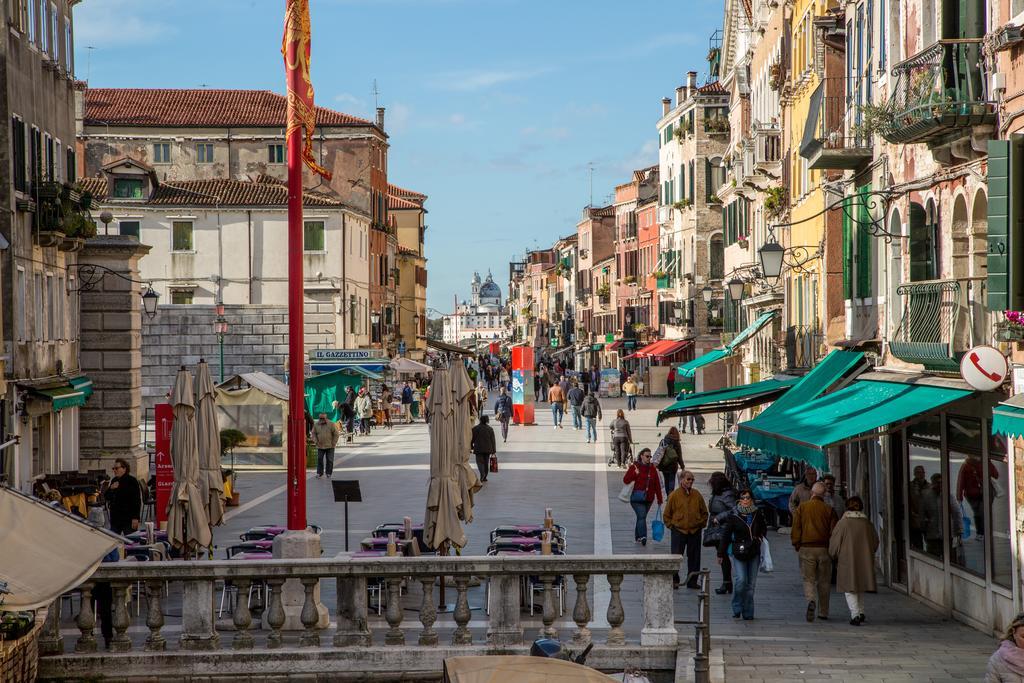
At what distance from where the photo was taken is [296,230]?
15.9 meters

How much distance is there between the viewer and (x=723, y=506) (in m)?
18.8

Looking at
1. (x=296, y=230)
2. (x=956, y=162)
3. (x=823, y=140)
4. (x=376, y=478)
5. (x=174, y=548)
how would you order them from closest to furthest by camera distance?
(x=296, y=230), (x=956, y=162), (x=174, y=548), (x=823, y=140), (x=376, y=478)

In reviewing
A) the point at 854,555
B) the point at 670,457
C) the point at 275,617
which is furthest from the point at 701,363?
the point at 275,617

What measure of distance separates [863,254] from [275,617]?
12958 millimetres

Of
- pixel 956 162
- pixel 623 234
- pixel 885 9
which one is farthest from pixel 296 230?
pixel 623 234

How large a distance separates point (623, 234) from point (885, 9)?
261 feet

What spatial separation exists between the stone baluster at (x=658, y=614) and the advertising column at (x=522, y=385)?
39856 millimetres

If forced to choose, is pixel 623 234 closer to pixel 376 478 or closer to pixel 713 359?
pixel 713 359

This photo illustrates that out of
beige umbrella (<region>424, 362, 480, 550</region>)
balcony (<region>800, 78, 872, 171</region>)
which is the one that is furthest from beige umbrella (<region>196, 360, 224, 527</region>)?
balcony (<region>800, 78, 872, 171</region>)

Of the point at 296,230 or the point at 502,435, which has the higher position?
A: the point at 296,230

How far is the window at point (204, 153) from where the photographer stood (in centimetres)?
7035

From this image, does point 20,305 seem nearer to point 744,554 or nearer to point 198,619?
point 198,619

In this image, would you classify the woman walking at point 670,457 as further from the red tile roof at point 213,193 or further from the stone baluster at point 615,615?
the red tile roof at point 213,193

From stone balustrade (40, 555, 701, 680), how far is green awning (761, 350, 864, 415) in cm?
840
